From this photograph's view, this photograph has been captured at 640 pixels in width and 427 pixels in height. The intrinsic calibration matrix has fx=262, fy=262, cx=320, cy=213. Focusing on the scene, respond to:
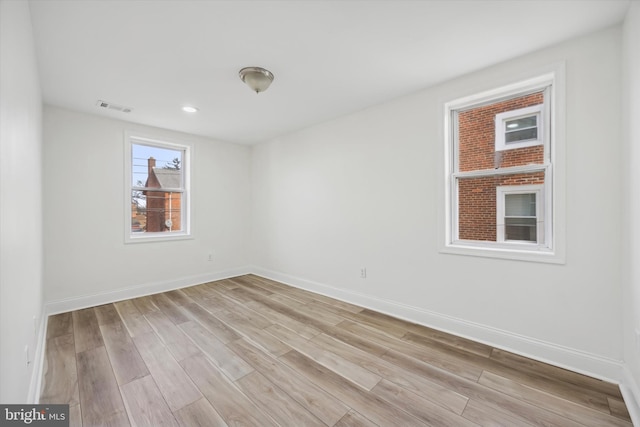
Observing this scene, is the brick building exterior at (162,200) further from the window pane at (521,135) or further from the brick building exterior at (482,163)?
the window pane at (521,135)

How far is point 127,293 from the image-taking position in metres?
3.56

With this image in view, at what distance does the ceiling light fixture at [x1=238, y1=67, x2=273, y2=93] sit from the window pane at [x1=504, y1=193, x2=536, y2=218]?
244 centimetres

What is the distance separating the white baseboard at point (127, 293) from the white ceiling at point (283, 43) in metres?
2.32

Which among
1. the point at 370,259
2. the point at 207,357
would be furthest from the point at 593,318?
the point at 207,357

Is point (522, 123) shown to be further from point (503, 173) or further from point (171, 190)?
point (171, 190)

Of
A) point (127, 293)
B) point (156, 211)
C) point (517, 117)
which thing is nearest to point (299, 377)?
point (517, 117)

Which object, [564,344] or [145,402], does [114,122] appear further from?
[564,344]

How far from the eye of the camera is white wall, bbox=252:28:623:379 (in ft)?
6.09

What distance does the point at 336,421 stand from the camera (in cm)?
151

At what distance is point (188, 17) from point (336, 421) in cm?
265

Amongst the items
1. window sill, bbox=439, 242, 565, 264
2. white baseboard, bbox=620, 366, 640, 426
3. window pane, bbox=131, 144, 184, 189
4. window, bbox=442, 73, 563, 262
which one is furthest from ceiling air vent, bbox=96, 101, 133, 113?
white baseboard, bbox=620, 366, 640, 426

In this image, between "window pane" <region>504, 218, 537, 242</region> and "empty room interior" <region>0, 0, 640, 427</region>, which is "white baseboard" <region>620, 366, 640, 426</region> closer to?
"empty room interior" <region>0, 0, 640, 427</region>

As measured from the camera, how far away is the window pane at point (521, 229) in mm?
2238

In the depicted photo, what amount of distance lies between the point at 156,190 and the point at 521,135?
4.57 metres
